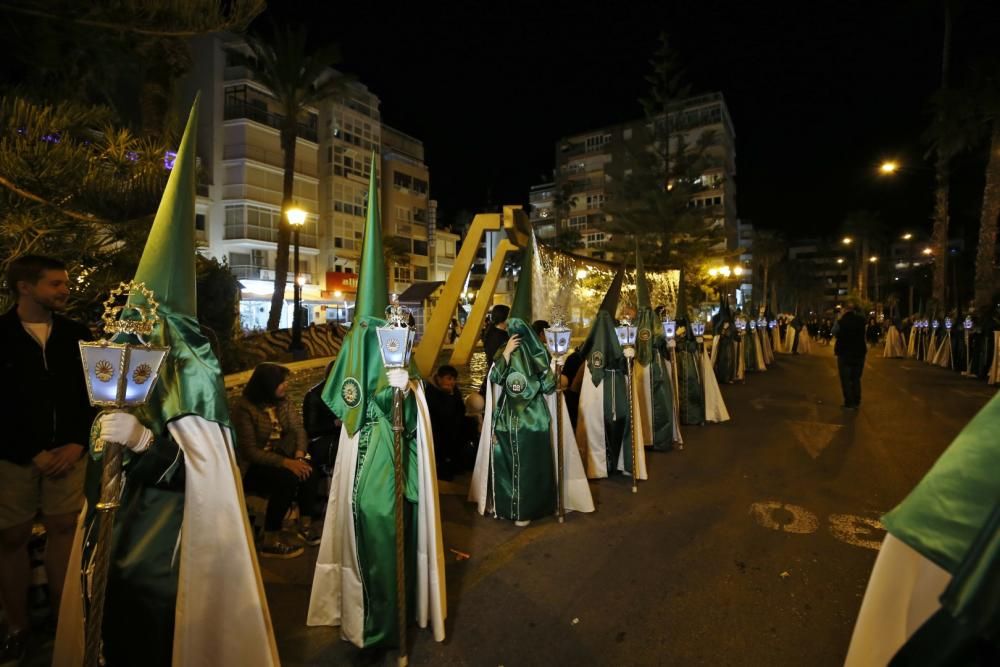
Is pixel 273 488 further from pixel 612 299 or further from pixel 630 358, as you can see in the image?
pixel 612 299

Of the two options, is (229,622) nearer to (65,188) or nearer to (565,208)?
(65,188)

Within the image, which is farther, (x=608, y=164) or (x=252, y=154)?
(x=608, y=164)

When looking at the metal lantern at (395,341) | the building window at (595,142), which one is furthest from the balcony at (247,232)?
the building window at (595,142)

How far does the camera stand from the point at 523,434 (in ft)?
16.1

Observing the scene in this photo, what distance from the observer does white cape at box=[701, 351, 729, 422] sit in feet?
32.4

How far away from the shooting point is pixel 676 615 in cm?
349

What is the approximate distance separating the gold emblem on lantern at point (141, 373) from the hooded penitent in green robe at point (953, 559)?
252cm

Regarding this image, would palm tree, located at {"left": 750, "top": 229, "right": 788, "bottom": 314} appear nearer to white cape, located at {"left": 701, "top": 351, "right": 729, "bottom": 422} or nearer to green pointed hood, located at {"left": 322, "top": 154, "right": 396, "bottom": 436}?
white cape, located at {"left": 701, "top": 351, "right": 729, "bottom": 422}

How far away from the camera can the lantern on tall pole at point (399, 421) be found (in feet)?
9.56

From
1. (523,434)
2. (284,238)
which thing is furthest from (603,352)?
(284,238)

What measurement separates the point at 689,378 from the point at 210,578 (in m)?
8.57

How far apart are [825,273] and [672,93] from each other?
369 feet

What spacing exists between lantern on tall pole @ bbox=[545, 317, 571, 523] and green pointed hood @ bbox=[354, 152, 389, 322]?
2223 mm

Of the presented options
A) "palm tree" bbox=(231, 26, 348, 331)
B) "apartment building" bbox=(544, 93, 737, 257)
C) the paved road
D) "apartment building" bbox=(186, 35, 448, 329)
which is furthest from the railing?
the paved road
